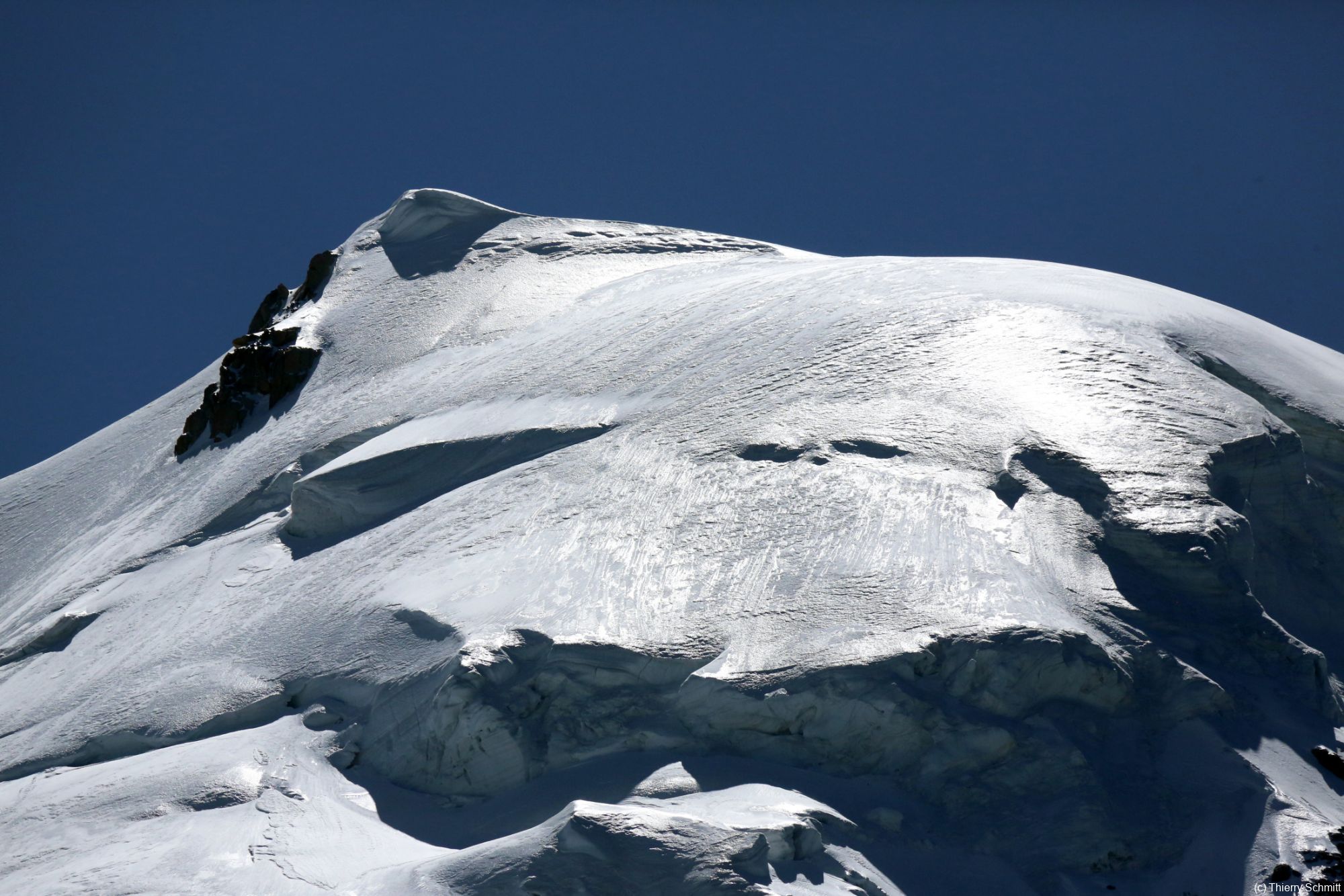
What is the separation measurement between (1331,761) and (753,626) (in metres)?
5.15

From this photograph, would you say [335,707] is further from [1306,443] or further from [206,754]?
[1306,443]

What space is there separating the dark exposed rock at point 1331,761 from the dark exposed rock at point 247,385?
16042mm

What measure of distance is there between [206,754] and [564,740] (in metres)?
3.73

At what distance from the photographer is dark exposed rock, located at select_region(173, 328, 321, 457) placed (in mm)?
20891

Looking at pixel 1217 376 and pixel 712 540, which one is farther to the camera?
pixel 1217 376

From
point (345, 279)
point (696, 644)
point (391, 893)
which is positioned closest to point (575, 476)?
point (696, 644)

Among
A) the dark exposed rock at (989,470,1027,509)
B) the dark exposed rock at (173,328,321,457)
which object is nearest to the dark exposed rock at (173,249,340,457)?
the dark exposed rock at (173,328,321,457)

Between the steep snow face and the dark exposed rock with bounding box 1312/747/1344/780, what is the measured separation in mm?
52

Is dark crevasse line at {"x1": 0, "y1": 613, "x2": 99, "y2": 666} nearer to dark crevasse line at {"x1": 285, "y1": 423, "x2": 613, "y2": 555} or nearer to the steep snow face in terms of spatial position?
the steep snow face

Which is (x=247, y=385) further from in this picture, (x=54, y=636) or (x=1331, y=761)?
(x=1331, y=761)

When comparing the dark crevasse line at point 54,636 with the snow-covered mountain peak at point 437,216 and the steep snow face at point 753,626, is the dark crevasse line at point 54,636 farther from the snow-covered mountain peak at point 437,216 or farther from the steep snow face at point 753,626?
the snow-covered mountain peak at point 437,216

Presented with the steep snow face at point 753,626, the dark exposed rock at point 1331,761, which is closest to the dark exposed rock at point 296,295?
the steep snow face at point 753,626

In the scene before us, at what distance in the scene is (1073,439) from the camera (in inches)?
513

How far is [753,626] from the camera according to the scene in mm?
11258
